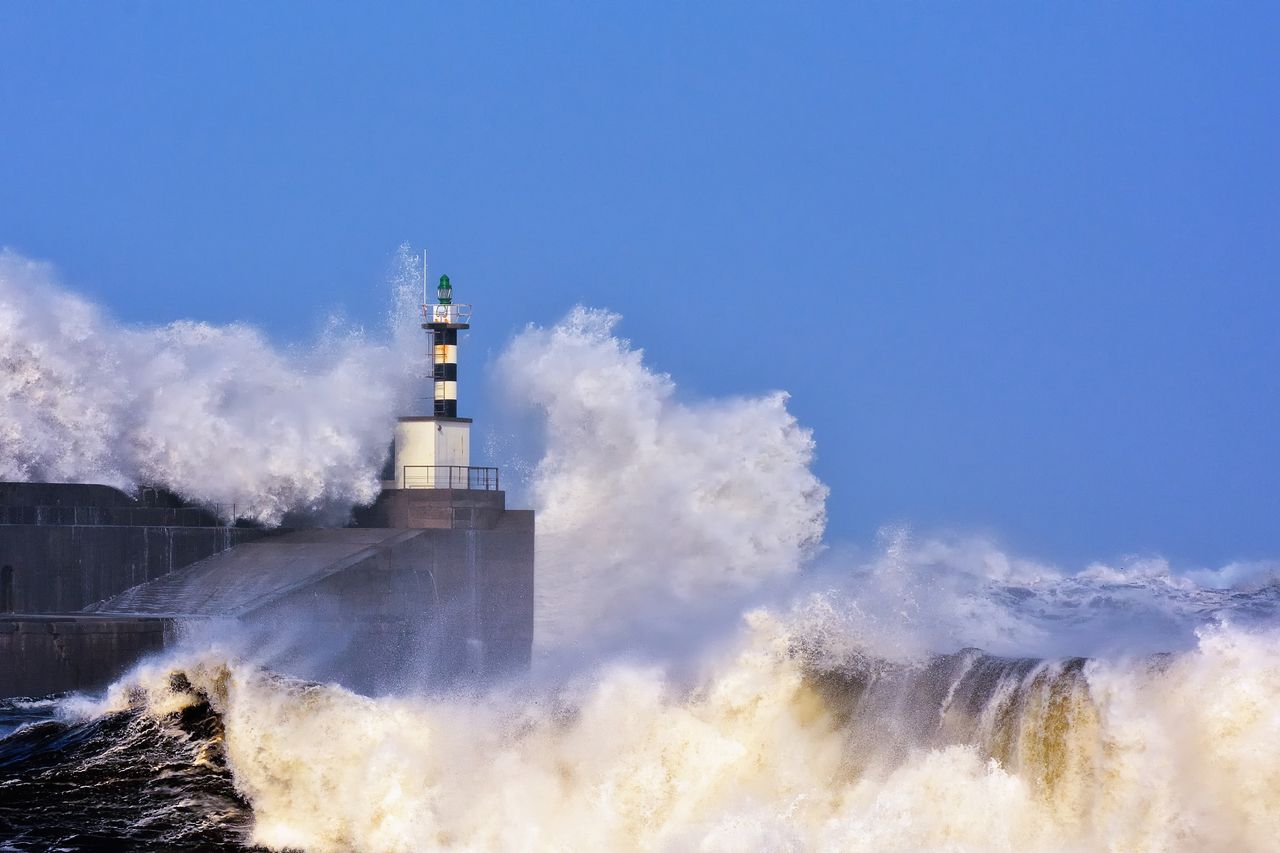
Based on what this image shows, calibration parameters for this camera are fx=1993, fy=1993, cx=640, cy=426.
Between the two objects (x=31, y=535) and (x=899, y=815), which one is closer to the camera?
(x=899, y=815)

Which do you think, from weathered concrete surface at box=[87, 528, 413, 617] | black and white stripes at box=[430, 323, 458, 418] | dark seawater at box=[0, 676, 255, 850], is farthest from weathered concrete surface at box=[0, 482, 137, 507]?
dark seawater at box=[0, 676, 255, 850]

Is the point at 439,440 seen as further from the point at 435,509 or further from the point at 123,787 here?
the point at 123,787

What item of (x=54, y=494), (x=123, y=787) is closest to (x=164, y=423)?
(x=54, y=494)

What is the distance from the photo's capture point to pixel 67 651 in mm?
22219

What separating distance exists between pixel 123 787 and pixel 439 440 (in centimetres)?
1404

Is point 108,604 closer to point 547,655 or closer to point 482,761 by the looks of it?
point 547,655

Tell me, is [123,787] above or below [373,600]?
below

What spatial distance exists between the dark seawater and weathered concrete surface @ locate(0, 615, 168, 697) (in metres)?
4.31

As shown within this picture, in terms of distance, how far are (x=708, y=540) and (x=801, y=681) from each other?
63.2 ft

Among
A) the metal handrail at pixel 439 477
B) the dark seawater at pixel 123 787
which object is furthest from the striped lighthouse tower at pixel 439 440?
the dark seawater at pixel 123 787

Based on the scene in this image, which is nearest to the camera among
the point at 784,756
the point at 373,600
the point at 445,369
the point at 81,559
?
the point at 784,756

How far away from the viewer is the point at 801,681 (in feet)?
48.6

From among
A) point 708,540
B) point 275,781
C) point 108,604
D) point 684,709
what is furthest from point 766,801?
point 708,540

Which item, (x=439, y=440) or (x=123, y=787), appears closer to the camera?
(x=123, y=787)
